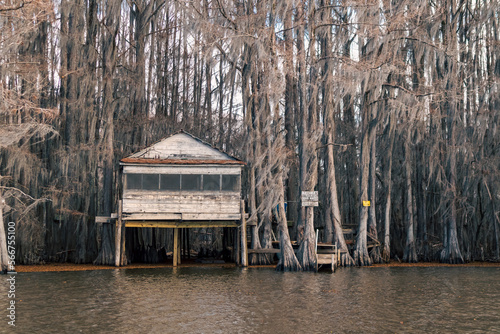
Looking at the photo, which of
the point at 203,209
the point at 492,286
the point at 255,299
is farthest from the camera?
the point at 203,209

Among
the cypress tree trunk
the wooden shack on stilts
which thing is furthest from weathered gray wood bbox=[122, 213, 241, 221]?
the cypress tree trunk

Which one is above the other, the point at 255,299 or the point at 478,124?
the point at 478,124

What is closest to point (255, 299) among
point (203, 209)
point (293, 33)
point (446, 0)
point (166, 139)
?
point (203, 209)

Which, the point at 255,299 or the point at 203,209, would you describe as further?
the point at 203,209

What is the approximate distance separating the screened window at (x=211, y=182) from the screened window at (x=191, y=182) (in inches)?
11.7

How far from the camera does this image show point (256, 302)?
54.2 ft

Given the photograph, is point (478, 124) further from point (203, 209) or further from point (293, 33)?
point (203, 209)

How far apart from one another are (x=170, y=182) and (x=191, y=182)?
100 cm

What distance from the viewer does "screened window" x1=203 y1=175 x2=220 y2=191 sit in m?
27.8

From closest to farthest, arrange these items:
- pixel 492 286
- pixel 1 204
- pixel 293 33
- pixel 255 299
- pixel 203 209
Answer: pixel 255 299 < pixel 492 286 < pixel 1 204 < pixel 203 209 < pixel 293 33

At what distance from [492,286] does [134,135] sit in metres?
22.2

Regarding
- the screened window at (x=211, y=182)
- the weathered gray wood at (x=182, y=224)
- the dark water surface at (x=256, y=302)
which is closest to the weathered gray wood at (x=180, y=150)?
the screened window at (x=211, y=182)

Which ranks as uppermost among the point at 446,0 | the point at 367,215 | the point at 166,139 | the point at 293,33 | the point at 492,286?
the point at 446,0

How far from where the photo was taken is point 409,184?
3334 cm
